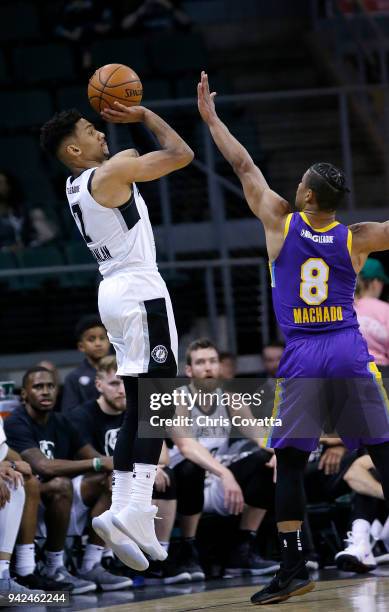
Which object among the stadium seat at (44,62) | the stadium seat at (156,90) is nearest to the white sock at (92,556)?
the stadium seat at (156,90)

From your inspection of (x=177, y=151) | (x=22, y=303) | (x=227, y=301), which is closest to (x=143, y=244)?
(x=177, y=151)

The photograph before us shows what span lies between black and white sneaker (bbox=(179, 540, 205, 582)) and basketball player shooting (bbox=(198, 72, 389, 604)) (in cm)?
170

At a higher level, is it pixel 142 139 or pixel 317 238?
pixel 142 139

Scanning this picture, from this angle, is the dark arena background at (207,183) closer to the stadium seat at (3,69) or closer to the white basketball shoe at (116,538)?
the stadium seat at (3,69)

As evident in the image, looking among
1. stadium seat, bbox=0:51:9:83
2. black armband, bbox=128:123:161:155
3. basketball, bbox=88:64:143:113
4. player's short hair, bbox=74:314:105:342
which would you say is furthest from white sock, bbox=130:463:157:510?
stadium seat, bbox=0:51:9:83

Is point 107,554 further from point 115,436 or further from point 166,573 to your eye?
point 115,436

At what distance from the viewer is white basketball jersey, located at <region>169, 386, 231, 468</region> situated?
856 centimetres

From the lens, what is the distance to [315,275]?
632 cm

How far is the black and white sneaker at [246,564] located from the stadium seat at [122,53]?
719cm

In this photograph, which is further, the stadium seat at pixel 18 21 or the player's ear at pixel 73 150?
the stadium seat at pixel 18 21

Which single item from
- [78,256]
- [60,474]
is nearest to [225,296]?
[78,256]

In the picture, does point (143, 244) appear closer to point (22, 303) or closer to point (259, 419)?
point (259, 419)

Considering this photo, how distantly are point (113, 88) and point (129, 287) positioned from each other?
102 centimetres

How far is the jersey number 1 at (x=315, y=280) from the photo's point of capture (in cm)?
631
